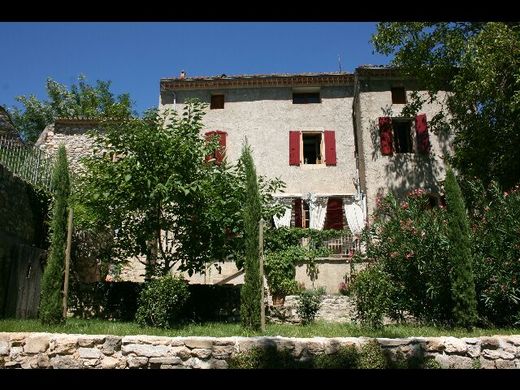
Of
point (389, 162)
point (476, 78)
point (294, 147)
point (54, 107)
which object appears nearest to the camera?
point (476, 78)

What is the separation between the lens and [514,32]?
1368 cm

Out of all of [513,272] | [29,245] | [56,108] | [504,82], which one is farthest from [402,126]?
[56,108]

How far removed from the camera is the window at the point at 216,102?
20.3 m

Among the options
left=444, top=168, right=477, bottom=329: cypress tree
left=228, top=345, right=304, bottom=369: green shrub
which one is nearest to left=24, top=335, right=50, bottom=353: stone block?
left=228, top=345, right=304, bottom=369: green shrub

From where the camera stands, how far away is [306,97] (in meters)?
20.3

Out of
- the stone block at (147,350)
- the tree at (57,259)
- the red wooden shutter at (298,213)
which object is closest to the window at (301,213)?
the red wooden shutter at (298,213)

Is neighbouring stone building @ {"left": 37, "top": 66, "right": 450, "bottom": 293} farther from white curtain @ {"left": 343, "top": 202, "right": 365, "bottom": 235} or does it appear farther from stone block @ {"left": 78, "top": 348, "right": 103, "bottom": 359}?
stone block @ {"left": 78, "top": 348, "right": 103, "bottom": 359}

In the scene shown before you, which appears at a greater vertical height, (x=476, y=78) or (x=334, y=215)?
(x=476, y=78)

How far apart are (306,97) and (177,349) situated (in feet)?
51.8

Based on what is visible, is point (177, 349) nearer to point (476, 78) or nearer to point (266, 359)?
point (266, 359)

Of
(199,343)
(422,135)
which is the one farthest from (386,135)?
(199,343)

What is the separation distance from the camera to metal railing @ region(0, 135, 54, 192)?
1095 cm

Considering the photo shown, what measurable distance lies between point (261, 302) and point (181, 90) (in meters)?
14.2

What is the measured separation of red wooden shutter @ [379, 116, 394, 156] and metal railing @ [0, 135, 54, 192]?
12.6 m
